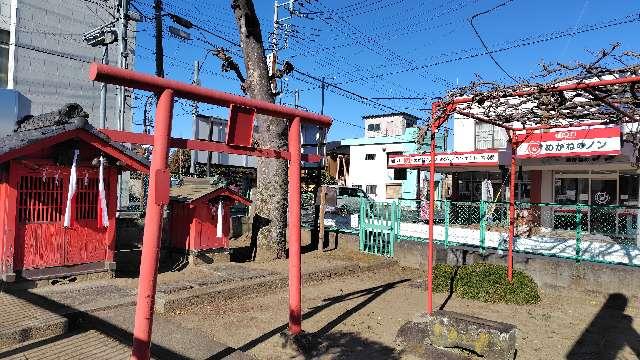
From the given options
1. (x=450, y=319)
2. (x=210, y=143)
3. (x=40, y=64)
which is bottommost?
(x=450, y=319)

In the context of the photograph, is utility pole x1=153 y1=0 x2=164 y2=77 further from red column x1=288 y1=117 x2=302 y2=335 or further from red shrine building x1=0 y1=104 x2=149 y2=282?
red column x1=288 y1=117 x2=302 y2=335

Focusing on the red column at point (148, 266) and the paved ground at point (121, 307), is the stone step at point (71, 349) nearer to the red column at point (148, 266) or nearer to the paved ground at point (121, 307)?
the paved ground at point (121, 307)

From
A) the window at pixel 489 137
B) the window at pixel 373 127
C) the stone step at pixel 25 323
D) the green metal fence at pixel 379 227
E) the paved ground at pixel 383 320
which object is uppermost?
the window at pixel 373 127

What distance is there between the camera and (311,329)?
7.09 meters

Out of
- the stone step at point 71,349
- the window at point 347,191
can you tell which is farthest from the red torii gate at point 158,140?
the window at point 347,191

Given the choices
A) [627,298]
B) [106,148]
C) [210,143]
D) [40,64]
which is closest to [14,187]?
[106,148]

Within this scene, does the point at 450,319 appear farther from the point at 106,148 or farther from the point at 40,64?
the point at 40,64

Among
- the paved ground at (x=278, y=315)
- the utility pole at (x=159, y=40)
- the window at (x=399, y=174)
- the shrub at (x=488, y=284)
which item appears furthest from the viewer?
the window at (x=399, y=174)

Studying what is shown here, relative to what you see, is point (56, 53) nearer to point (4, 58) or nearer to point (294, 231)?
point (4, 58)

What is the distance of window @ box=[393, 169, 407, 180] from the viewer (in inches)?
1342

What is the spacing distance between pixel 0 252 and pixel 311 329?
5.32 metres

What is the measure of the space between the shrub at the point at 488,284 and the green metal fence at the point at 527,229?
1355mm

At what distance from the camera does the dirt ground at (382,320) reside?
20.9 ft

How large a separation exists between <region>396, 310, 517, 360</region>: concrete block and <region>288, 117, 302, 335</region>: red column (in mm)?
1642
